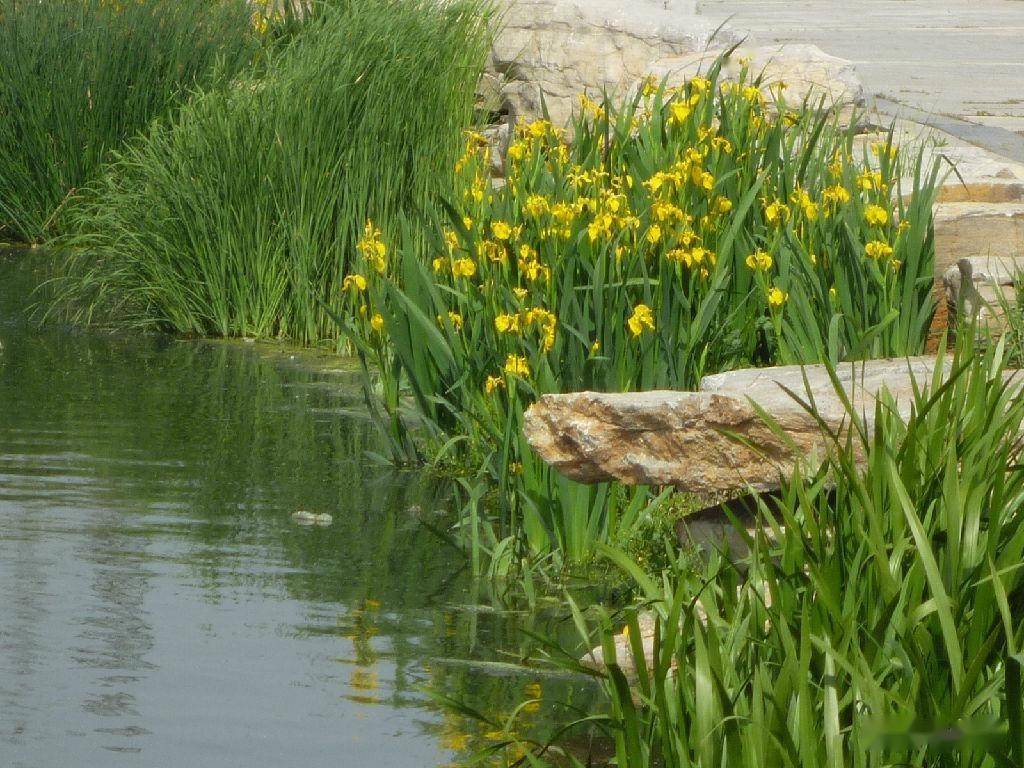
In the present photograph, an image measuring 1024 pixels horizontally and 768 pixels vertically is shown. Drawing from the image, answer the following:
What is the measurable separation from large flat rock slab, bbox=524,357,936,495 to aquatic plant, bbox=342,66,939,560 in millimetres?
338

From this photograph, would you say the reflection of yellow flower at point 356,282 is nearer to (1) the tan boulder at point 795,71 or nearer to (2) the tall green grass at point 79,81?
(1) the tan boulder at point 795,71

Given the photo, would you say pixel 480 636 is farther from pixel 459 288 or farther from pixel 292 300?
pixel 292 300

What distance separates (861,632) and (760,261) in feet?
6.52

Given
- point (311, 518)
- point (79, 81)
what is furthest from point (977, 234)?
point (79, 81)

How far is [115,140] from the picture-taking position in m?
9.23

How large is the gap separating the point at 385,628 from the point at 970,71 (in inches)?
363

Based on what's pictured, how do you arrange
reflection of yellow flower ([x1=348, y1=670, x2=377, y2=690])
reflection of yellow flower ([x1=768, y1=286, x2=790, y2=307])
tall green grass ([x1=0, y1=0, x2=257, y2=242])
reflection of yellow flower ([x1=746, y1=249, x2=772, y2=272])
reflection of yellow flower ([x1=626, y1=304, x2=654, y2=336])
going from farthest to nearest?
tall green grass ([x1=0, y1=0, x2=257, y2=242]) < reflection of yellow flower ([x1=746, y1=249, x2=772, y2=272]) < reflection of yellow flower ([x1=768, y1=286, x2=790, y2=307]) < reflection of yellow flower ([x1=626, y1=304, x2=654, y2=336]) < reflection of yellow flower ([x1=348, y1=670, x2=377, y2=690])

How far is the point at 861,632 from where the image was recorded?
9.61 ft

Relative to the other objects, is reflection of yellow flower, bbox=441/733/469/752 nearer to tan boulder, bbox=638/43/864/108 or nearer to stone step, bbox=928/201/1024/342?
stone step, bbox=928/201/1024/342

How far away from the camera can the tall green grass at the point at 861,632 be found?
2561 millimetres

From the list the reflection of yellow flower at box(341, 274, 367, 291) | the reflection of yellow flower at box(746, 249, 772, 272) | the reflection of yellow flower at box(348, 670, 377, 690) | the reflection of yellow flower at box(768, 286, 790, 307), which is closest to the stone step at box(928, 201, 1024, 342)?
the reflection of yellow flower at box(746, 249, 772, 272)

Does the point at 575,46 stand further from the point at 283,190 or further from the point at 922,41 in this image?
the point at 922,41

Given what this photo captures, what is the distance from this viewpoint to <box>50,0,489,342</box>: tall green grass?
724cm

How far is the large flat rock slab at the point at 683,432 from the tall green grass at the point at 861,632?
63 cm
